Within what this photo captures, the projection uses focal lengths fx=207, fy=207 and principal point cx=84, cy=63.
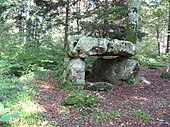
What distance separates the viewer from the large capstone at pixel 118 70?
872cm

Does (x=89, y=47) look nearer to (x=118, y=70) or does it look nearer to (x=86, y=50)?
(x=86, y=50)

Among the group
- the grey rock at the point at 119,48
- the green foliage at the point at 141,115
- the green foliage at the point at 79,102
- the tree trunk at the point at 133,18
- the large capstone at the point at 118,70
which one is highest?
the tree trunk at the point at 133,18

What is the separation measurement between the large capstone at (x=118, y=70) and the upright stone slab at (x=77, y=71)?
167cm

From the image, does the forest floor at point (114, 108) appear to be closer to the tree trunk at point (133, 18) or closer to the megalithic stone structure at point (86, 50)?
the megalithic stone structure at point (86, 50)

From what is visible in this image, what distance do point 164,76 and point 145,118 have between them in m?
5.39

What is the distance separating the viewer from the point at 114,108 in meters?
5.80

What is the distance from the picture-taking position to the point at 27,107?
493 cm

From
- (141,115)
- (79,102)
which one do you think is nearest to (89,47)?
(79,102)

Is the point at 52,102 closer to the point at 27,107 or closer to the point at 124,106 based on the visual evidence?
the point at 27,107

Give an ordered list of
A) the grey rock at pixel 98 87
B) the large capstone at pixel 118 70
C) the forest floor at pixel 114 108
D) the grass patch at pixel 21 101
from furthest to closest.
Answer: the large capstone at pixel 118 70 < the grey rock at pixel 98 87 < the forest floor at pixel 114 108 < the grass patch at pixel 21 101

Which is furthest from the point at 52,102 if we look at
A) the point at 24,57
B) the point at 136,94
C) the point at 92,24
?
the point at 92,24

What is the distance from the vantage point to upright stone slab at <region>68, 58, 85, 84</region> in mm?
7738

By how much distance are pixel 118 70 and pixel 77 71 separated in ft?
6.58

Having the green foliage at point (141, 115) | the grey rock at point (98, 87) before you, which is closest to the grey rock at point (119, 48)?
the grey rock at point (98, 87)
